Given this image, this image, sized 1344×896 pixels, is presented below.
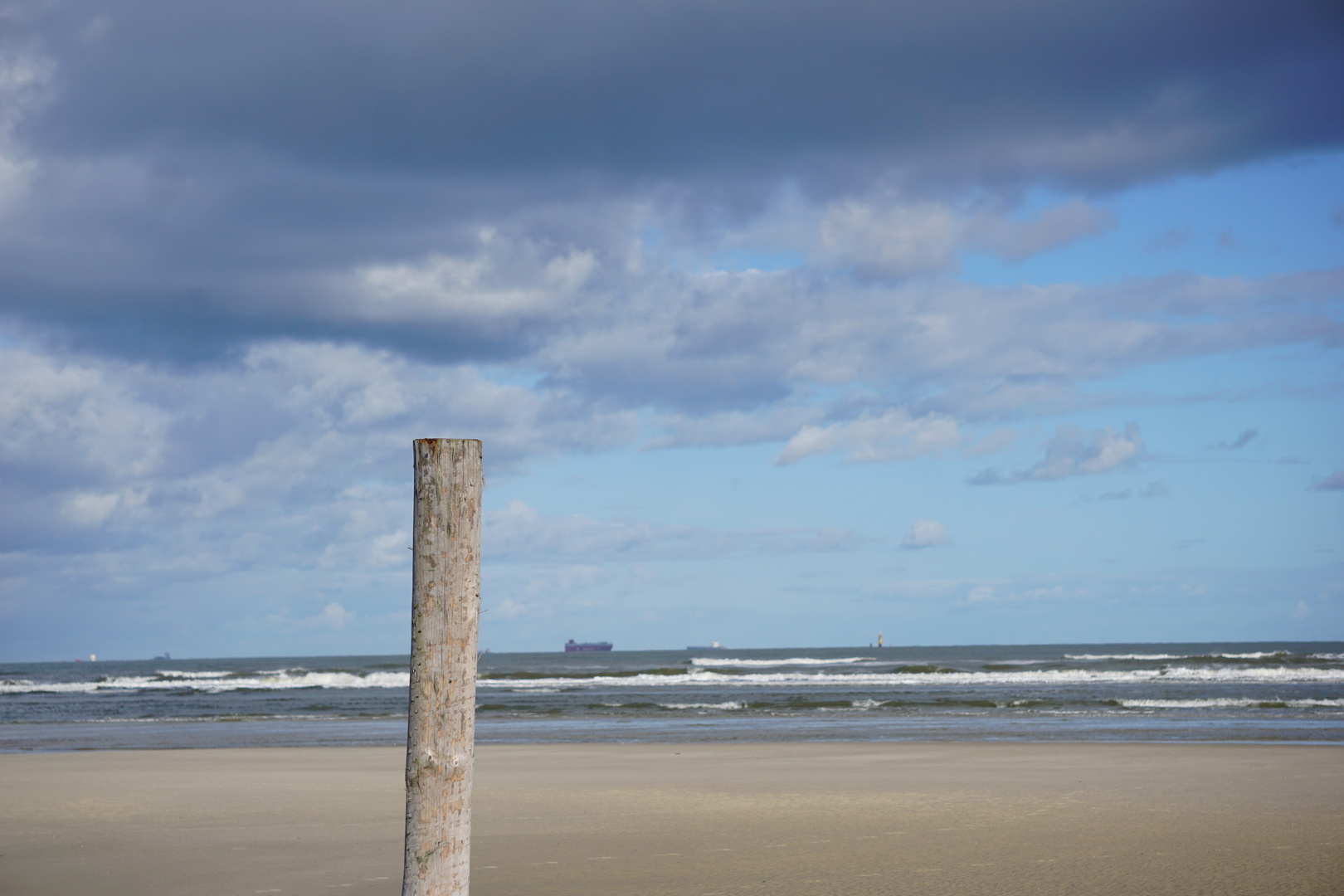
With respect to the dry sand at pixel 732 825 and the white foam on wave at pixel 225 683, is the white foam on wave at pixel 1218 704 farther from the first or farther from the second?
the white foam on wave at pixel 225 683

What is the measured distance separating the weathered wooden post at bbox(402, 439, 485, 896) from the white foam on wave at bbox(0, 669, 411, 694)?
44156 mm

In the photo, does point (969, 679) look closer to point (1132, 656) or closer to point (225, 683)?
point (1132, 656)

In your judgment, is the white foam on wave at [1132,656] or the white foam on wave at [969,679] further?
the white foam on wave at [1132,656]

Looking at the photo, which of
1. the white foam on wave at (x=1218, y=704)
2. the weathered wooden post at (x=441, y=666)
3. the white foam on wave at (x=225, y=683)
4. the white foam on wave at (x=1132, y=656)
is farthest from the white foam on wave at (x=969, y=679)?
the weathered wooden post at (x=441, y=666)

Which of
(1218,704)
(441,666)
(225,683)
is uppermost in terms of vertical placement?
(441,666)

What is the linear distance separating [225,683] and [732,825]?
5009 centimetres

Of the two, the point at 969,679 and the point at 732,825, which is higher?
the point at 732,825

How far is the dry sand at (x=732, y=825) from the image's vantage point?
26.3ft

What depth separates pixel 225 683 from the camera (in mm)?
54219

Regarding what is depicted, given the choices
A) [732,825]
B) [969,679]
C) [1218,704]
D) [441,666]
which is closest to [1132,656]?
[969,679]

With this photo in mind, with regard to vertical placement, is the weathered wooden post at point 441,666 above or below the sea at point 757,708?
above

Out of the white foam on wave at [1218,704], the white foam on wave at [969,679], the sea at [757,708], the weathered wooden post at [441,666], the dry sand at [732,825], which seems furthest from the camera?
the white foam on wave at [969,679]

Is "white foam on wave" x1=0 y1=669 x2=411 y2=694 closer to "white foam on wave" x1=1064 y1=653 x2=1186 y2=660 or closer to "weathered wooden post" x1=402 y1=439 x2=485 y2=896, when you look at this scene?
"white foam on wave" x1=1064 y1=653 x2=1186 y2=660

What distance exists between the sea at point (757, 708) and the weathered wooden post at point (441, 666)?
52.7 ft
